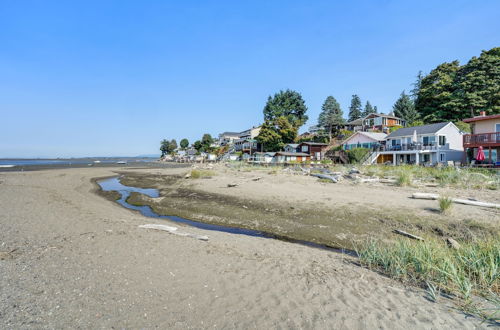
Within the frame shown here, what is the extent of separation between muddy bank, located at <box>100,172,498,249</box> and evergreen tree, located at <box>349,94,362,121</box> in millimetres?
87390

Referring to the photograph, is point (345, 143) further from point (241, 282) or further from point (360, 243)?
point (241, 282)

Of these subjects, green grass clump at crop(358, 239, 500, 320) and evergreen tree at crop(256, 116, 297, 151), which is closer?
green grass clump at crop(358, 239, 500, 320)

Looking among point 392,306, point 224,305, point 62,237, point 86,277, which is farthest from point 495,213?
point 62,237

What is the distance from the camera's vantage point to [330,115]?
67562 mm

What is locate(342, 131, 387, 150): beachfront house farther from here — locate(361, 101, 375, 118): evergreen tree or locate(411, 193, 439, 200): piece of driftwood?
locate(361, 101, 375, 118): evergreen tree

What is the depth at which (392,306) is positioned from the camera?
12.4ft

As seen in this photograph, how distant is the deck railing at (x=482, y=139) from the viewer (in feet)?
82.9

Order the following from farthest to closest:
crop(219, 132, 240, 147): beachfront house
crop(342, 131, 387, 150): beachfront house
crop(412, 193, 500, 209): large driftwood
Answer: crop(219, 132, 240, 147): beachfront house, crop(342, 131, 387, 150): beachfront house, crop(412, 193, 500, 209): large driftwood

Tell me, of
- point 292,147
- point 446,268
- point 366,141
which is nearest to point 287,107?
point 292,147

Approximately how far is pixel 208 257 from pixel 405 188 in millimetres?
14458

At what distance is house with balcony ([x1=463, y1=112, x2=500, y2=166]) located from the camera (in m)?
25.5

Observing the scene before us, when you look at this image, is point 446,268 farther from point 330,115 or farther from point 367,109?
point 367,109

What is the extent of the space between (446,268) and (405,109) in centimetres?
7970

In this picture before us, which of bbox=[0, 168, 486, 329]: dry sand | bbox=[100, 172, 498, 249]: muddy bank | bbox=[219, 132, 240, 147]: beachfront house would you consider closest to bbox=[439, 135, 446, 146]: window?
bbox=[100, 172, 498, 249]: muddy bank
